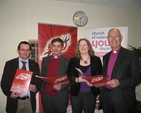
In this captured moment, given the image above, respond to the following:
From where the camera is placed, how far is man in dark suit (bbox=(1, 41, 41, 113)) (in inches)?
79.4

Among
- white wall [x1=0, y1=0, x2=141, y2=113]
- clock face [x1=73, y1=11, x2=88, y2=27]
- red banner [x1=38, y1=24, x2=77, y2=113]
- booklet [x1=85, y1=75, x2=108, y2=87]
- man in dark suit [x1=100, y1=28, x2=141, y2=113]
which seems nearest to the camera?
booklet [x1=85, y1=75, x2=108, y2=87]

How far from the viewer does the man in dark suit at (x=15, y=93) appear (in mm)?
2016

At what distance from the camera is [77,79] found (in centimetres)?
206

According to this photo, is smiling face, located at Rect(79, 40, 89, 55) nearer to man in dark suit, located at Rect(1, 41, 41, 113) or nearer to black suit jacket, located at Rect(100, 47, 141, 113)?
black suit jacket, located at Rect(100, 47, 141, 113)

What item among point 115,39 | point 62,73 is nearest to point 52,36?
point 62,73

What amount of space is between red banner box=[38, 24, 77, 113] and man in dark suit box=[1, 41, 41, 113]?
129cm

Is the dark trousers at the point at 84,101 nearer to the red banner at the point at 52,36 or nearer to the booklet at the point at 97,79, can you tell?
the booklet at the point at 97,79

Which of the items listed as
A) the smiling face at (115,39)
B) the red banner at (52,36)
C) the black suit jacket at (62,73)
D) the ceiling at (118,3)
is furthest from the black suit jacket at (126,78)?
the ceiling at (118,3)

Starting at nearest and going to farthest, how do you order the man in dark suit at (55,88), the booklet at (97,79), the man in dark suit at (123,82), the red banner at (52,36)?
the booklet at (97,79) → the man in dark suit at (123,82) → the man in dark suit at (55,88) → the red banner at (52,36)

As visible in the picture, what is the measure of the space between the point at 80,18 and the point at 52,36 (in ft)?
3.69

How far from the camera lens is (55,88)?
2.10 metres

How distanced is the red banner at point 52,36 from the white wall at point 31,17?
18 centimetres

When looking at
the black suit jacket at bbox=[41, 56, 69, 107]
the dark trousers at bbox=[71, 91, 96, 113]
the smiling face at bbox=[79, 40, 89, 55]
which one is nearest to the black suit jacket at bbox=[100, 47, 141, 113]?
the dark trousers at bbox=[71, 91, 96, 113]

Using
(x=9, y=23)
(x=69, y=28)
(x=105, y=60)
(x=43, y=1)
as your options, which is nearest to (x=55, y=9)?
(x=43, y=1)
